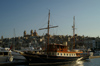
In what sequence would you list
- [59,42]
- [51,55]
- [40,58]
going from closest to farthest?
[40,58]
[51,55]
[59,42]

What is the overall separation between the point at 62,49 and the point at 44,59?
4.85 metres

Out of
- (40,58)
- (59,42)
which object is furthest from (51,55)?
(59,42)

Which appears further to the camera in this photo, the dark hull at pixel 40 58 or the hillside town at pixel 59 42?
the hillside town at pixel 59 42

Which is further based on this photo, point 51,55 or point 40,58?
point 51,55

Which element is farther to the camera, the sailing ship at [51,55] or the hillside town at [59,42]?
the hillside town at [59,42]

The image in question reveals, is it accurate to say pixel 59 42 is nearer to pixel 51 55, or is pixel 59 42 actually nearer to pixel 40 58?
pixel 51 55

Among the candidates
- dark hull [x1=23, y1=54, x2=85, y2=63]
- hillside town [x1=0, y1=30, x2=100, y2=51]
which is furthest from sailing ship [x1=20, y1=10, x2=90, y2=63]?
hillside town [x1=0, y1=30, x2=100, y2=51]

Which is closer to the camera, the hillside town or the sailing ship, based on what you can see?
the sailing ship

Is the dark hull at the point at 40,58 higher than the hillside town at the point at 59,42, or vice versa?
the hillside town at the point at 59,42

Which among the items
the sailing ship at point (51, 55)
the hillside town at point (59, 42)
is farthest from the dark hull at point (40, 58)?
the hillside town at point (59, 42)

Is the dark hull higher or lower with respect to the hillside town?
lower

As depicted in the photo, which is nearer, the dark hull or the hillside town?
the dark hull

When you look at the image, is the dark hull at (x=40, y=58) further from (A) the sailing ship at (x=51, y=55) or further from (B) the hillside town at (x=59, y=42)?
(B) the hillside town at (x=59, y=42)

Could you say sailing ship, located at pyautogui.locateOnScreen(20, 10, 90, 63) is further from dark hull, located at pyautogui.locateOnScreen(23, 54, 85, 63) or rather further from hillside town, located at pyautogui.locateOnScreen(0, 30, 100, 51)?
hillside town, located at pyautogui.locateOnScreen(0, 30, 100, 51)
